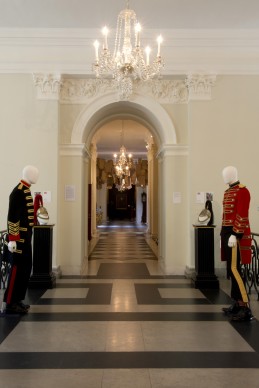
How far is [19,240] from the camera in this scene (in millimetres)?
5562

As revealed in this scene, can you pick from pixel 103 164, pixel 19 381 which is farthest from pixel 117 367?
pixel 103 164

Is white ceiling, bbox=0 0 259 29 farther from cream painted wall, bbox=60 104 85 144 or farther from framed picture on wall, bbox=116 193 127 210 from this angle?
framed picture on wall, bbox=116 193 127 210

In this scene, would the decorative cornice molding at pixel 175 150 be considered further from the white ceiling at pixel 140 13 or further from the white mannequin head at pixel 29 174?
the white mannequin head at pixel 29 174

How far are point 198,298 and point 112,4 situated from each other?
17.4 ft

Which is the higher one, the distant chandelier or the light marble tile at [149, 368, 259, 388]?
the distant chandelier

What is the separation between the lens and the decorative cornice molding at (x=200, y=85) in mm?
8633

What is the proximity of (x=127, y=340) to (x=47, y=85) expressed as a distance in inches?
228

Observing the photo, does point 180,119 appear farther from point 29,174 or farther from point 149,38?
point 29,174

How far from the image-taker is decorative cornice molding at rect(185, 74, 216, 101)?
28.3 ft

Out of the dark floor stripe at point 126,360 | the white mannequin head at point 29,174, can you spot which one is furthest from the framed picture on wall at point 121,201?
the dark floor stripe at point 126,360

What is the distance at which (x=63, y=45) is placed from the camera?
8570mm

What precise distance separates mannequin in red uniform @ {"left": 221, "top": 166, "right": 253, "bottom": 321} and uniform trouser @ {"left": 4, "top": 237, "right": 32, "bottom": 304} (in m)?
2.69

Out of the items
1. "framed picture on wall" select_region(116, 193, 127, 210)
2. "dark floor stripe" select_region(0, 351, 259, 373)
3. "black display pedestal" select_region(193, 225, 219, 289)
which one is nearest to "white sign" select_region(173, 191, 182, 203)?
"black display pedestal" select_region(193, 225, 219, 289)

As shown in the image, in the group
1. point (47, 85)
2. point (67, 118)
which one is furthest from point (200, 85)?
point (47, 85)
